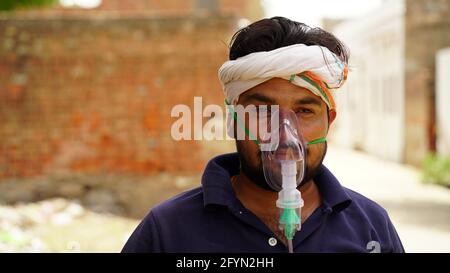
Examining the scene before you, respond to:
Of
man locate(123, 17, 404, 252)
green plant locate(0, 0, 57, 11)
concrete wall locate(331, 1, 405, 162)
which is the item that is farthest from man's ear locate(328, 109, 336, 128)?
concrete wall locate(331, 1, 405, 162)

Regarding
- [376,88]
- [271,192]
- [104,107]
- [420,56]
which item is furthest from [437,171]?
[271,192]

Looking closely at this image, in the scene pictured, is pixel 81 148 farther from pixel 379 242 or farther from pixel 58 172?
pixel 379 242

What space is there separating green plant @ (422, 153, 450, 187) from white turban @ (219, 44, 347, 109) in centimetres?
1007

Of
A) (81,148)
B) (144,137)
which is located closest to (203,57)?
(144,137)

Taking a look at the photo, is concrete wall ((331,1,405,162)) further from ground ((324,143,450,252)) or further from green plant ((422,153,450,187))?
green plant ((422,153,450,187))

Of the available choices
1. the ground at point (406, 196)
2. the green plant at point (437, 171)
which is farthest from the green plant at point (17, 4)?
the green plant at point (437, 171)

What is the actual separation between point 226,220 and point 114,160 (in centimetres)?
660

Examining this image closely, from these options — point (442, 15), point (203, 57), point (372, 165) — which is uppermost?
point (442, 15)

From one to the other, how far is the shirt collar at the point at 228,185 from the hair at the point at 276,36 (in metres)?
0.36

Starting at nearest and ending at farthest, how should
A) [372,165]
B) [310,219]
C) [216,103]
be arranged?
[310,219] → [216,103] → [372,165]

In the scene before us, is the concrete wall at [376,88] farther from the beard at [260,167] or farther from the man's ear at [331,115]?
the beard at [260,167]

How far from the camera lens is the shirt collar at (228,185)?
200 centimetres

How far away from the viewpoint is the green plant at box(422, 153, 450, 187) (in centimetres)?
1156
